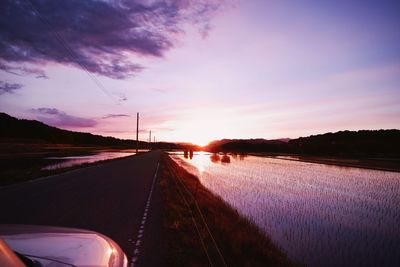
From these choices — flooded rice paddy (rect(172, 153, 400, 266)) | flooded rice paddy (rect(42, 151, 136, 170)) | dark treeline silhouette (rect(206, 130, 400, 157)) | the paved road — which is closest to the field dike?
the paved road

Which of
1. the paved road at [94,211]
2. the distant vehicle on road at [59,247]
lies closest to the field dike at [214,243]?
the paved road at [94,211]

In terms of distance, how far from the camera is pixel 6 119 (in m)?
192

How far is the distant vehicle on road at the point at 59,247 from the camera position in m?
2.75

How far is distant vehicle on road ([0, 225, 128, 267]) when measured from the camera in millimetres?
2750

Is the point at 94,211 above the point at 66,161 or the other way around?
the other way around

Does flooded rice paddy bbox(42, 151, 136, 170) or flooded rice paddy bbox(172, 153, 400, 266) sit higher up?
flooded rice paddy bbox(42, 151, 136, 170)

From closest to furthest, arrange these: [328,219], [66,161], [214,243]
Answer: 1. [214,243]
2. [328,219]
3. [66,161]

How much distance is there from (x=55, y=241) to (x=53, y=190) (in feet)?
56.6

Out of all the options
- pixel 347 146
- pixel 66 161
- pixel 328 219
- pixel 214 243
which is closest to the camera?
pixel 214 243

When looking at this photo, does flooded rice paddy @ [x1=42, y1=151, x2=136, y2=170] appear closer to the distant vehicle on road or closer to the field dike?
the field dike

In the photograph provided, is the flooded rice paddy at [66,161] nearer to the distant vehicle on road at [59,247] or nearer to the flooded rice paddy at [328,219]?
the flooded rice paddy at [328,219]

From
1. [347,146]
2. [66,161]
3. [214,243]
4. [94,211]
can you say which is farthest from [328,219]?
[347,146]

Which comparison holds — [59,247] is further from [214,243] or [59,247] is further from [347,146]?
[347,146]

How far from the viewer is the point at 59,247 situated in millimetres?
3057
